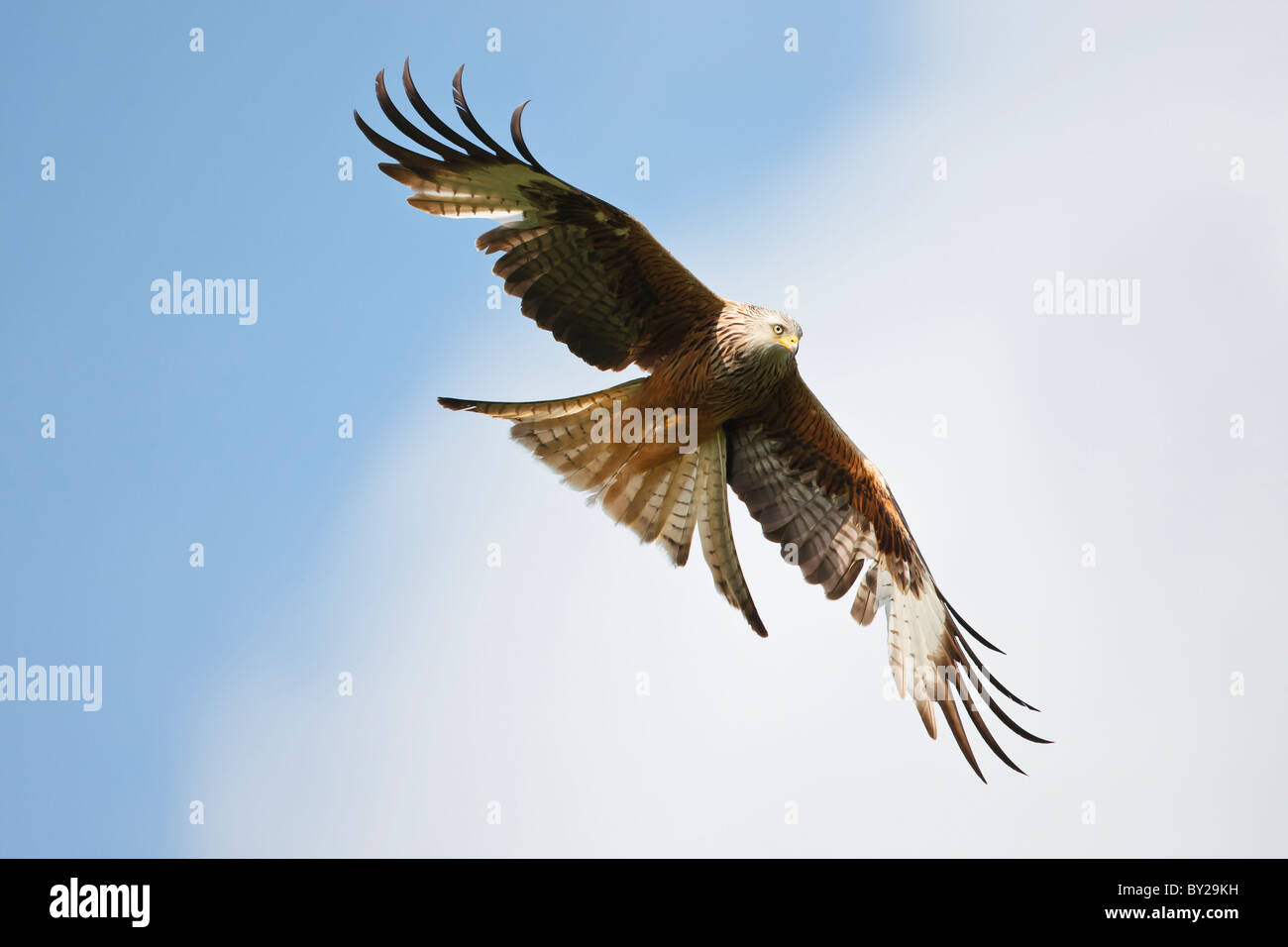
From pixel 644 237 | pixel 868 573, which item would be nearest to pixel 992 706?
pixel 868 573

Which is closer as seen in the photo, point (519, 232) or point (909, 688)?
point (519, 232)

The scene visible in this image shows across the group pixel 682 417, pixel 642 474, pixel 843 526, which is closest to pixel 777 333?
pixel 682 417

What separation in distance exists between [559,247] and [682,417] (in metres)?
1.51

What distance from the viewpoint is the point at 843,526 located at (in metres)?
9.36

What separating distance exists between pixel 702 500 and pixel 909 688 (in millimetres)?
2095

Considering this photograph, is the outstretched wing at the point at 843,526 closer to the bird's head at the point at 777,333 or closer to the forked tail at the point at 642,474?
the forked tail at the point at 642,474

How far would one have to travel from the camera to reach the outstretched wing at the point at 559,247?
762 cm

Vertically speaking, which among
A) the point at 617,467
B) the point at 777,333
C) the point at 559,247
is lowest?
the point at 617,467

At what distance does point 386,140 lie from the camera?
7582 millimetres

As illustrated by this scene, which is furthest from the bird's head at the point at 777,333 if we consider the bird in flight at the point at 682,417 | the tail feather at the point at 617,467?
the tail feather at the point at 617,467

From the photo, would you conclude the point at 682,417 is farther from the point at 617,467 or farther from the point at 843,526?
the point at 843,526

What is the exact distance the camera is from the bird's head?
793 cm
